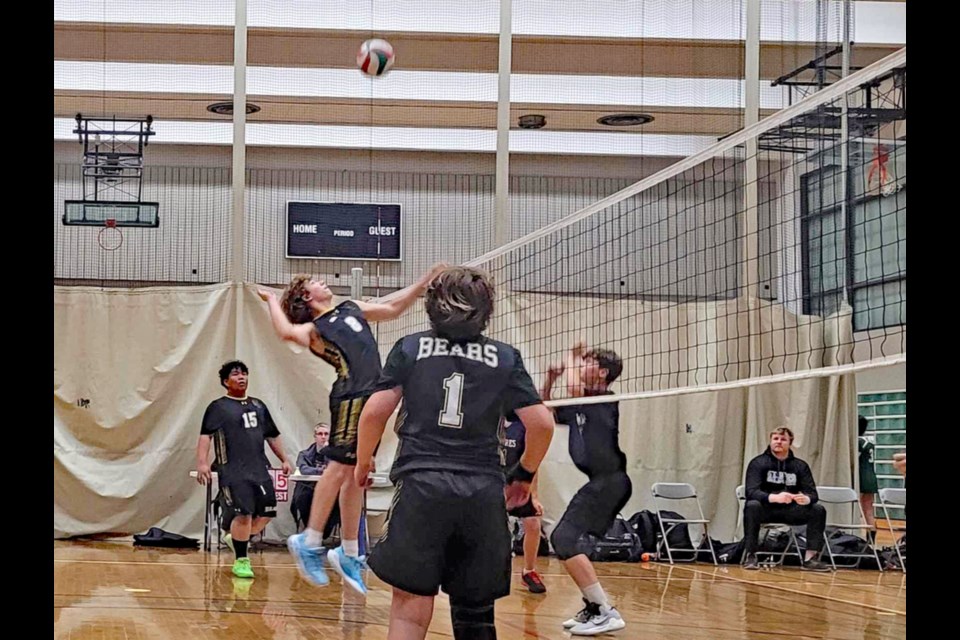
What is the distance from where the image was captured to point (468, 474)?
3.99 metres

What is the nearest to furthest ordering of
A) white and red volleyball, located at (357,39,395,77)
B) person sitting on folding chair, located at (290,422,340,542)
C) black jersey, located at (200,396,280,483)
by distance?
black jersey, located at (200,396,280,483) < white and red volleyball, located at (357,39,395,77) < person sitting on folding chair, located at (290,422,340,542)

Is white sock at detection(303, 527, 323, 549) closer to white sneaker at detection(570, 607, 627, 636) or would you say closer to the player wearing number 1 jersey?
white sneaker at detection(570, 607, 627, 636)

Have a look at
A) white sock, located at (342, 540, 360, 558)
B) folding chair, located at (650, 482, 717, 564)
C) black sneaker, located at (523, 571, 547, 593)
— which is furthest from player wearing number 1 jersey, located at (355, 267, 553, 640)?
folding chair, located at (650, 482, 717, 564)

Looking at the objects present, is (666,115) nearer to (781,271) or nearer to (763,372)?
(781,271)

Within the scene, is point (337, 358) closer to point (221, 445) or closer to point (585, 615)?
point (585, 615)

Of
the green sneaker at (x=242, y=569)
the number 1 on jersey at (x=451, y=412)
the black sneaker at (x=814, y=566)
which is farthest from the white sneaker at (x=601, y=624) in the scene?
the black sneaker at (x=814, y=566)

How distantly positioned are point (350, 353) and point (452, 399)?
8.39 feet

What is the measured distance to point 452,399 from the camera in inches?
158

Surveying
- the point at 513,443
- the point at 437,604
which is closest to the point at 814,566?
the point at 513,443

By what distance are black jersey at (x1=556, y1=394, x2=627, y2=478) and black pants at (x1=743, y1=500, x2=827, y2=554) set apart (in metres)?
4.11

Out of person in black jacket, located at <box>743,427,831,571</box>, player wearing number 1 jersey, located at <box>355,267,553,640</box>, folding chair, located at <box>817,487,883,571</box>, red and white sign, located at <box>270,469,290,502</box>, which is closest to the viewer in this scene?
player wearing number 1 jersey, located at <box>355,267,553,640</box>

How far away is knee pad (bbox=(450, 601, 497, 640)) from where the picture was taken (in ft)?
13.1

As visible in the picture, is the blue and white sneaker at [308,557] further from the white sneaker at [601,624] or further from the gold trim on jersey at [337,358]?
the white sneaker at [601,624]

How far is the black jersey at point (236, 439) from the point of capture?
9305mm
